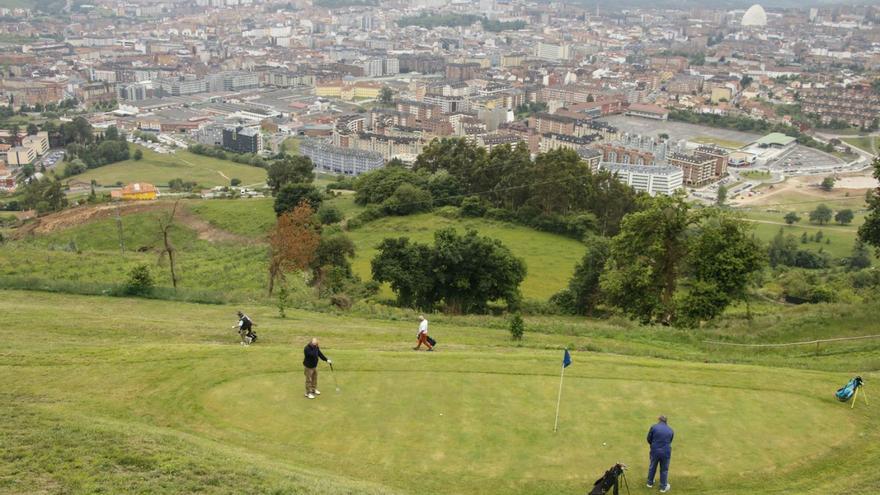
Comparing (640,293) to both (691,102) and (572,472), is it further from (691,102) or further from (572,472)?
(691,102)

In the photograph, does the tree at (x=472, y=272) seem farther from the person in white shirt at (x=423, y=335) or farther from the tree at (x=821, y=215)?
the tree at (x=821, y=215)

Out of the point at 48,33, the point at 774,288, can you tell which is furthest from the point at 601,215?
the point at 48,33

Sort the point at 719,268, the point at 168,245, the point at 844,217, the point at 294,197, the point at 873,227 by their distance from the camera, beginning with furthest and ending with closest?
1. the point at 844,217
2. the point at 294,197
3. the point at 168,245
4. the point at 873,227
5. the point at 719,268

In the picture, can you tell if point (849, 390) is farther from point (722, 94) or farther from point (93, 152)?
point (722, 94)

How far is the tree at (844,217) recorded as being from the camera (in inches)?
2854

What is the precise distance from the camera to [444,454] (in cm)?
1098

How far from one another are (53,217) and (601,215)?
34.1m

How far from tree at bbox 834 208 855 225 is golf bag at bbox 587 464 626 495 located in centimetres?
7141

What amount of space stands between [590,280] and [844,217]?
176 ft

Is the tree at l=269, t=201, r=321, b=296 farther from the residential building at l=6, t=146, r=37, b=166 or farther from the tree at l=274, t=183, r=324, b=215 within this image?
the residential building at l=6, t=146, r=37, b=166

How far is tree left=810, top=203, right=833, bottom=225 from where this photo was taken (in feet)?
238

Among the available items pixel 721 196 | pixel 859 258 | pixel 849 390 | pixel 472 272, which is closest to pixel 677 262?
pixel 472 272

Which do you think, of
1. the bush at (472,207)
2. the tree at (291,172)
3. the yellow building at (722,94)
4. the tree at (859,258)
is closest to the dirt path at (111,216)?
the tree at (291,172)

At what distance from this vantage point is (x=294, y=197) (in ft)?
157
